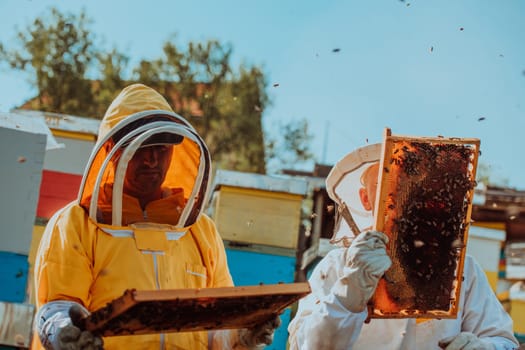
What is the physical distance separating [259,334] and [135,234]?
27.4 inches

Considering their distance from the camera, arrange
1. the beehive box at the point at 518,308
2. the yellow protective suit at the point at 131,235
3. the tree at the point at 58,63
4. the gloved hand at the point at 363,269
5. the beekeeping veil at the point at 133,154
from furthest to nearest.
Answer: the tree at the point at 58,63, the beehive box at the point at 518,308, the beekeeping veil at the point at 133,154, the yellow protective suit at the point at 131,235, the gloved hand at the point at 363,269

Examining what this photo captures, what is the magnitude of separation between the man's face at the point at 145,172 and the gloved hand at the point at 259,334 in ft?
2.59

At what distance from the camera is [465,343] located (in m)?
3.21

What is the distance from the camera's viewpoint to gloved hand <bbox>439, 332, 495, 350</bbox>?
3199 millimetres

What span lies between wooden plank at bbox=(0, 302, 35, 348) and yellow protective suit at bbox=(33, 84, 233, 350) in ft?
5.33

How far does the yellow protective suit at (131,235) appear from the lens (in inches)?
123

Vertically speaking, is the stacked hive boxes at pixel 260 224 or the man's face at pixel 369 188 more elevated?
the man's face at pixel 369 188

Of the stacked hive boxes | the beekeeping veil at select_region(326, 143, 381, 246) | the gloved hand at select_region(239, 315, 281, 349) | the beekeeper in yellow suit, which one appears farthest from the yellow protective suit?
the stacked hive boxes

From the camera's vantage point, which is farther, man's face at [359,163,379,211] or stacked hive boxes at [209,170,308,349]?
stacked hive boxes at [209,170,308,349]

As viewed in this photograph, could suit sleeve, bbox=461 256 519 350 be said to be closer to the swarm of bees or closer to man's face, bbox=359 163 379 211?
the swarm of bees

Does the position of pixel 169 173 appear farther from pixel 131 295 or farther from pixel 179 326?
pixel 131 295

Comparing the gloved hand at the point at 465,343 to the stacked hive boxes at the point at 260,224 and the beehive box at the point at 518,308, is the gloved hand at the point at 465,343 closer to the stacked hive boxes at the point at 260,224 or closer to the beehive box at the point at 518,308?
the stacked hive boxes at the point at 260,224

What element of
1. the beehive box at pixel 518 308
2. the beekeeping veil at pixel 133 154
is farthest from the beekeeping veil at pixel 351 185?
the beehive box at pixel 518 308

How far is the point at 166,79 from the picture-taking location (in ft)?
95.1
